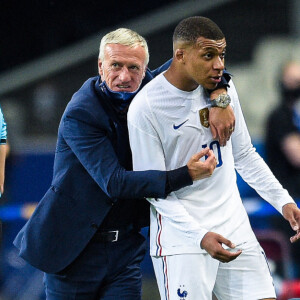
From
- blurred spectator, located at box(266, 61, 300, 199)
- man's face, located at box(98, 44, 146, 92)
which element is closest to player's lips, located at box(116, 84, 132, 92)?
man's face, located at box(98, 44, 146, 92)

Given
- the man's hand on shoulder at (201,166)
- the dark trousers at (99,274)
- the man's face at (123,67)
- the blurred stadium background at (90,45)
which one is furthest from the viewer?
the blurred stadium background at (90,45)

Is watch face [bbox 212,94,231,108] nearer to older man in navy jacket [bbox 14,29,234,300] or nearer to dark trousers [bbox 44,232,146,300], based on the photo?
older man in navy jacket [bbox 14,29,234,300]

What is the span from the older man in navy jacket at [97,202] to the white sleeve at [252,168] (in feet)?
0.39

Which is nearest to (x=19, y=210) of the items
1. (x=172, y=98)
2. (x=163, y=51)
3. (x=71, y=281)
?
(x=163, y=51)

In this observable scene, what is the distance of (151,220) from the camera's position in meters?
3.18

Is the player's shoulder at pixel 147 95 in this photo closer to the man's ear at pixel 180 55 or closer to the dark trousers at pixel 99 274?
the man's ear at pixel 180 55

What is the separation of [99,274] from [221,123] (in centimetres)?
75

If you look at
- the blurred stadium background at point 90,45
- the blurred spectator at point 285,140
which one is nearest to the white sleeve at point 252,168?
the blurred spectator at point 285,140

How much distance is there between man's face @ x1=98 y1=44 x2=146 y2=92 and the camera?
3178 mm

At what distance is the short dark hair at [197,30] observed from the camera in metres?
3.00

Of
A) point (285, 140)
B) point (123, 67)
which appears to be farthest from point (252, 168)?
point (285, 140)

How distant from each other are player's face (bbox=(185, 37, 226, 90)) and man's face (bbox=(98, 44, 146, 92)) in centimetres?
25

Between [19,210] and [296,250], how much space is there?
1.77 meters

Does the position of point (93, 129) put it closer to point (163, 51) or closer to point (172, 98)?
point (172, 98)
